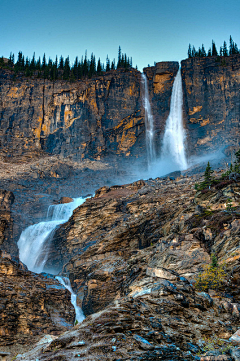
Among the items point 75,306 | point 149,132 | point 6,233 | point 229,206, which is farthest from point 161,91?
point 75,306

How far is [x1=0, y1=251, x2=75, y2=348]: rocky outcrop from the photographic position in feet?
76.2

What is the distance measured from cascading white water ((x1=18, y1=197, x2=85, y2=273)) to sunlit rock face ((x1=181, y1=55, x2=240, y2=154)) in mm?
38260

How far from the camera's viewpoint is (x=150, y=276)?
664 inches

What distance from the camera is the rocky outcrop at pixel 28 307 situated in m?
23.2

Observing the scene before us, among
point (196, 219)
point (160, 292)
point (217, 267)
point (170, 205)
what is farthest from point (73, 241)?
point (160, 292)

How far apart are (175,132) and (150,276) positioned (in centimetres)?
7396

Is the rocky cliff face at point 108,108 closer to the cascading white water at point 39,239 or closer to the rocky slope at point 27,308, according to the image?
the cascading white water at point 39,239

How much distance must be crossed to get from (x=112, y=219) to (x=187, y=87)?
50.6 m

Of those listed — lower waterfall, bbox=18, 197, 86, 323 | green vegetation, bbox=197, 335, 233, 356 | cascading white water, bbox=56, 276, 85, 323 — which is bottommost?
cascading white water, bbox=56, 276, 85, 323

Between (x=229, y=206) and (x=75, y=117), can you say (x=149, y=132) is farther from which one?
(x=229, y=206)

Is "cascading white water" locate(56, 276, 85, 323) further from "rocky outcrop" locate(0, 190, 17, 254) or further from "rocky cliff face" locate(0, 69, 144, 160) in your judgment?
"rocky cliff face" locate(0, 69, 144, 160)

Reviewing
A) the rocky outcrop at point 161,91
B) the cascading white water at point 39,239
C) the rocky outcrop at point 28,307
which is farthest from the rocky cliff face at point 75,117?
the rocky outcrop at point 28,307

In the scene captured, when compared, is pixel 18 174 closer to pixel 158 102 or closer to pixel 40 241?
pixel 40 241

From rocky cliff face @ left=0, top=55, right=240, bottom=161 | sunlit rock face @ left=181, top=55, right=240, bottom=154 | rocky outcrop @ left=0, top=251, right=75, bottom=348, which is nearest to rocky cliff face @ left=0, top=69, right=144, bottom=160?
rocky cliff face @ left=0, top=55, right=240, bottom=161
